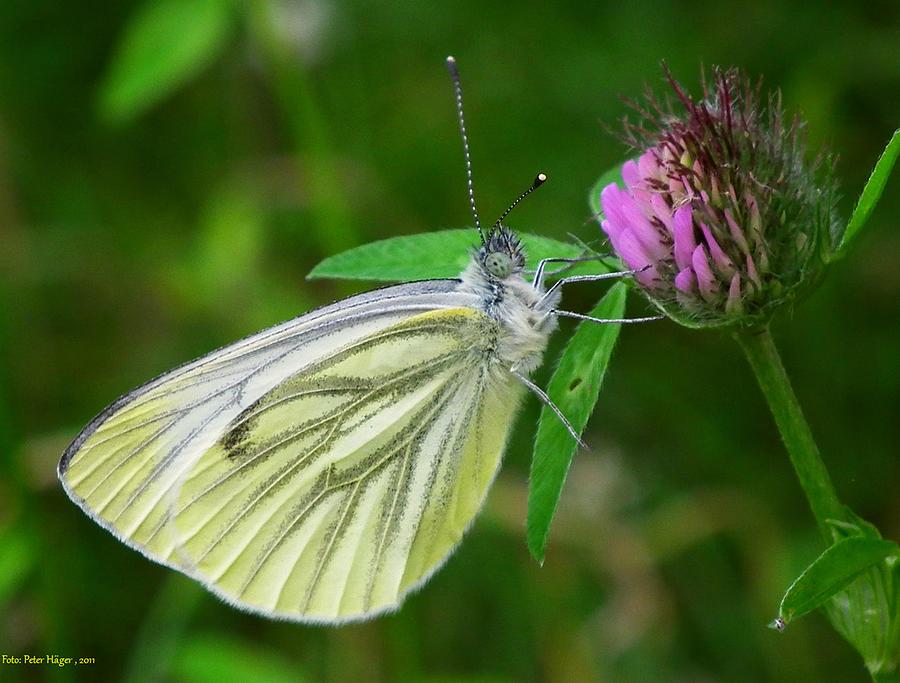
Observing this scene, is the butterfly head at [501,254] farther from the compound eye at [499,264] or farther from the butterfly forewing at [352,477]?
the butterfly forewing at [352,477]

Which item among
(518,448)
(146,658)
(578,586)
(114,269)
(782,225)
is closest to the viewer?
(782,225)

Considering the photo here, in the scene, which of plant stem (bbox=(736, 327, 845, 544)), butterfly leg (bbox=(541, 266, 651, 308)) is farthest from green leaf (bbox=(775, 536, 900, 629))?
butterfly leg (bbox=(541, 266, 651, 308))

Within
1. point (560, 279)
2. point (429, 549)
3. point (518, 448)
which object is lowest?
point (518, 448)

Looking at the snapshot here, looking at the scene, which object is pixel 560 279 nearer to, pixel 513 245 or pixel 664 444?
pixel 513 245

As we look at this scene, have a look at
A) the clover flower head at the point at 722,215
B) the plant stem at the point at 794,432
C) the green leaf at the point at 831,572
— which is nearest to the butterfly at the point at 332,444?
the clover flower head at the point at 722,215

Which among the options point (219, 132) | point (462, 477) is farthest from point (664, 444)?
point (219, 132)
